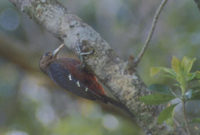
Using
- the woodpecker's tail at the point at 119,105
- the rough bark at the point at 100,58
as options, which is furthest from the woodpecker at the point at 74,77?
the rough bark at the point at 100,58

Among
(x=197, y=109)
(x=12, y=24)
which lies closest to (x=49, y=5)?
(x=197, y=109)

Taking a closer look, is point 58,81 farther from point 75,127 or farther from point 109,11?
point 109,11

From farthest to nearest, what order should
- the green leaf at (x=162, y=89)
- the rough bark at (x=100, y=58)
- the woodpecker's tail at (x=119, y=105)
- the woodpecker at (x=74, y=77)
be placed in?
the woodpecker at (x=74, y=77) < the woodpecker's tail at (x=119, y=105) < the rough bark at (x=100, y=58) < the green leaf at (x=162, y=89)

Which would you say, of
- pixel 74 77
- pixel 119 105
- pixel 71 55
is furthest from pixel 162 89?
pixel 71 55

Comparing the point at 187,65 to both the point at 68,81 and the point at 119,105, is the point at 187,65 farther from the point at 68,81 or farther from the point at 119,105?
the point at 68,81

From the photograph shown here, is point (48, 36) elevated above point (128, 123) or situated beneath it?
elevated above

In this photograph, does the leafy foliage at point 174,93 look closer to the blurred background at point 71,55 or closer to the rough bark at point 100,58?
the rough bark at point 100,58

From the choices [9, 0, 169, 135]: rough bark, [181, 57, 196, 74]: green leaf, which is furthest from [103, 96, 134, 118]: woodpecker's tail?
[181, 57, 196, 74]: green leaf
